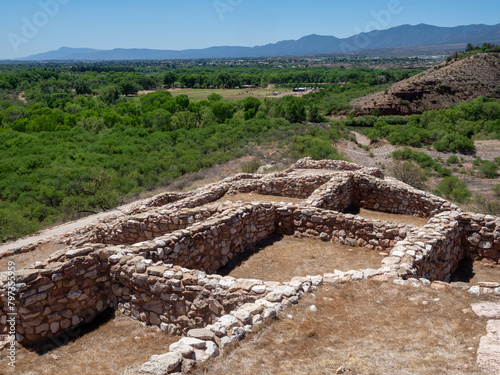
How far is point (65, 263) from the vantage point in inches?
240

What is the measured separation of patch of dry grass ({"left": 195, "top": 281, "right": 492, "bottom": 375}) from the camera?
3.83 meters

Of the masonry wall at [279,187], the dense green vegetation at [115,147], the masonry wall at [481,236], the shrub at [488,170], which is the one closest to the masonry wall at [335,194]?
the masonry wall at [279,187]

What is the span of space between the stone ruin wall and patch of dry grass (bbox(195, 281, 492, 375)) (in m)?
0.76

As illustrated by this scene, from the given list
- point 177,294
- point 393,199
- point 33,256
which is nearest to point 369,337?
point 177,294

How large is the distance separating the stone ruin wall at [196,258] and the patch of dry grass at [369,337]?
76cm

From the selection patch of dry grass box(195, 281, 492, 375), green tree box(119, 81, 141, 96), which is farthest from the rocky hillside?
patch of dry grass box(195, 281, 492, 375)

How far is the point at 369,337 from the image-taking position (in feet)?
14.3

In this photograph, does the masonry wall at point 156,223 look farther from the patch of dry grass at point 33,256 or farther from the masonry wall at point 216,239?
the patch of dry grass at point 33,256

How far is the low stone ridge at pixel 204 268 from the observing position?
5.26 metres

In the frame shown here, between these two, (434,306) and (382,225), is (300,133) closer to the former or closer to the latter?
(382,225)

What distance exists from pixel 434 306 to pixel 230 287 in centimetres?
277

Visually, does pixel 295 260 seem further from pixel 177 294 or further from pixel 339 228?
pixel 177 294

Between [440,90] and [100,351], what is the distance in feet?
273

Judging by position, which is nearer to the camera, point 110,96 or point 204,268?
point 204,268
